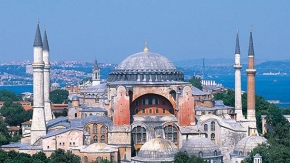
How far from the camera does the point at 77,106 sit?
53688 millimetres

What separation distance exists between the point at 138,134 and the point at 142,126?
1.65 ft

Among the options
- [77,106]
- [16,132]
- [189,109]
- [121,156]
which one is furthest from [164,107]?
[16,132]

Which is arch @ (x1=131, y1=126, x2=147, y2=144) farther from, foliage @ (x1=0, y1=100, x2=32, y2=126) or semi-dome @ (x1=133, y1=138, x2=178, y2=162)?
foliage @ (x1=0, y1=100, x2=32, y2=126)

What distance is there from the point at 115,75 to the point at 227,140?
793 cm

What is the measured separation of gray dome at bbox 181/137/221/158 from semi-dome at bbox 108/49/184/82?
21.1ft

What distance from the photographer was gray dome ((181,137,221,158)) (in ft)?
137

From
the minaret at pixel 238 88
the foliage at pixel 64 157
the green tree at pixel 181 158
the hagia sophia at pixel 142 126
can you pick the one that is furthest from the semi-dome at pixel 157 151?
the minaret at pixel 238 88

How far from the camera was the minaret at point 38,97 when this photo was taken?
4625 cm

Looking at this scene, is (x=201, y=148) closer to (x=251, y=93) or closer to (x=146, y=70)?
(x=146, y=70)

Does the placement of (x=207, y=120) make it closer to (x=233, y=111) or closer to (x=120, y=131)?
(x=120, y=131)

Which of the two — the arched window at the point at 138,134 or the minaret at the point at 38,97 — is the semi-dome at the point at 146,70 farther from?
the minaret at the point at 38,97

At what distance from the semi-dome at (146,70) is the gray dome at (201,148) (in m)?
6.42

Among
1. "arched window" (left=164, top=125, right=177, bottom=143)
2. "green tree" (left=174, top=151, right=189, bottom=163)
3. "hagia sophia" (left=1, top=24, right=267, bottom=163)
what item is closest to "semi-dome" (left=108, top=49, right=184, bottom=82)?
"hagia sophia" (left=1, top=24, right=267, bottom=163)

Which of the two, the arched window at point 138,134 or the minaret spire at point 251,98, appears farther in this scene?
the minaret spire at point 251,98
